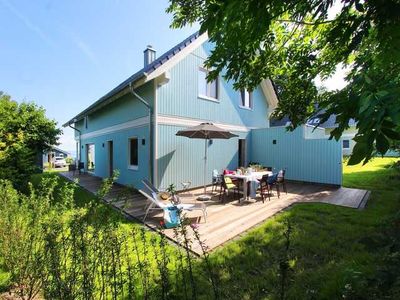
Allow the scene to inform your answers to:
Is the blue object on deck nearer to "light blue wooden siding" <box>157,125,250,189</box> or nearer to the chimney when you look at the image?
"light blue wooden siding" <box>157,125,250,189</box>

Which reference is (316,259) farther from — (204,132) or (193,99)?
(193,99)

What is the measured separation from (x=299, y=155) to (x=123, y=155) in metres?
8.79

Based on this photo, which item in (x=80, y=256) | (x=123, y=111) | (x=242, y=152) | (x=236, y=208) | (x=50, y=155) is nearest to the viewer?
(x=80, y=256)

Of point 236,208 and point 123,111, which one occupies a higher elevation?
point 123,111

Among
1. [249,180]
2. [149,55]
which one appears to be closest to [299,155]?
[249,180]

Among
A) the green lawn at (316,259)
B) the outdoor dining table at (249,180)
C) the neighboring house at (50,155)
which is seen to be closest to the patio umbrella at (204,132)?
the outdoor dining table at (249,180)

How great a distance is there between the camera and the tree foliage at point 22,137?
816 centimetres

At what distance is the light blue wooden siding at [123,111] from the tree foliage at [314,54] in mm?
5869

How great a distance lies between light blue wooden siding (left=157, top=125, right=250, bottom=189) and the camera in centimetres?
953

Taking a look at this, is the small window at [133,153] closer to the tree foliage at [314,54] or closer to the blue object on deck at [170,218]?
the blue object on deck at [170,218]

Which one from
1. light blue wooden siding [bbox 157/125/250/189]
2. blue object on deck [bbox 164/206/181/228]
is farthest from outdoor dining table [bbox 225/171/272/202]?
blue object on deck [bbox 164/206/181/228]

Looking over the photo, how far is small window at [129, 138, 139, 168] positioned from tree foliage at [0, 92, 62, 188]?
309 cm

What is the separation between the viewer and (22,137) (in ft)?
28.6

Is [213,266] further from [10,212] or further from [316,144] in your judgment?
[316,144]
